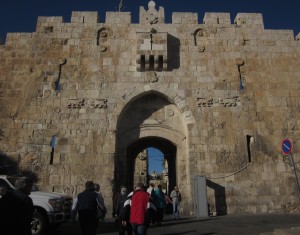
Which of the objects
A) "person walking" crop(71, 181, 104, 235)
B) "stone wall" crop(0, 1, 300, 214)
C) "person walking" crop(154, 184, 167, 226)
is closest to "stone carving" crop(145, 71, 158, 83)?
"stone wall" crop(0, 1, 300, 214)

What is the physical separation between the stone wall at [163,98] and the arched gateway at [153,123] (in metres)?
0.04

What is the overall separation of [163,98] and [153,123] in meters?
1.18

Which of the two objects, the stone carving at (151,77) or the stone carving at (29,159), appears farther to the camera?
the stone carving at (151,77)

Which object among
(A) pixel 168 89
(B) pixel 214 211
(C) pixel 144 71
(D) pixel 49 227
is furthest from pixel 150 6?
(D) pixel 49 227

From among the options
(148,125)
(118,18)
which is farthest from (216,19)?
(148,125)

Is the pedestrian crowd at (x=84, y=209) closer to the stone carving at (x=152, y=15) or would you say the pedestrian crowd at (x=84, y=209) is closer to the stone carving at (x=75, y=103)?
the stone carving at (x=75, y=103)

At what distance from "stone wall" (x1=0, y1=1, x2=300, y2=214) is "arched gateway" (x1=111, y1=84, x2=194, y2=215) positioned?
4cm

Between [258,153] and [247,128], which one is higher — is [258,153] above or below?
below

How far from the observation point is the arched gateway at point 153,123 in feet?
40.7

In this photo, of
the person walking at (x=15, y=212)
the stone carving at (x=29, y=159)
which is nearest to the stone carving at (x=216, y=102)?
the stone carving at (x=29, y=159)

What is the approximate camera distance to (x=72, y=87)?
41.5ft

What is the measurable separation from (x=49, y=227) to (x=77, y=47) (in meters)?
8.37

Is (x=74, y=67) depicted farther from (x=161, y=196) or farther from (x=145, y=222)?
(x=145, y=222)

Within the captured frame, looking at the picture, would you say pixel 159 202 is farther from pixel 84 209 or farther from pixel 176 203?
pixel 84 209
